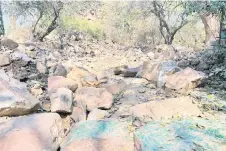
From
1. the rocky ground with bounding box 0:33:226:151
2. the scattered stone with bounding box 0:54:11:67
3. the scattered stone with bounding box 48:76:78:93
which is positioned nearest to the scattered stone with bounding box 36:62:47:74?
the rocky ground with bounding box 0:33:226:151

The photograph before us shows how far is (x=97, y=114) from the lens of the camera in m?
2.89

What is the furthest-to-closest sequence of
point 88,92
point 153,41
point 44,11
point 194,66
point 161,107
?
point 153,41 → point 44,11 → point 194,66 → point 88,92 → point 161,107

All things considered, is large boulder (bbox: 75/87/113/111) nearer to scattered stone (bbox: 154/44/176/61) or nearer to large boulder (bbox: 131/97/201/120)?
large boulder (bbox: 131/97/201/120)

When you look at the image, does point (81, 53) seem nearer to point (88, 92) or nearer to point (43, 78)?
point (43, 78)

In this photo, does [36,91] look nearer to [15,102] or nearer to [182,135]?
[15,102]

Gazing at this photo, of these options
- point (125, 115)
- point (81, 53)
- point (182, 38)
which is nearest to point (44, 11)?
point (81, 53)

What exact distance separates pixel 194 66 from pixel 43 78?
2.31m

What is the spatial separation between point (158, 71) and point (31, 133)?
232cm

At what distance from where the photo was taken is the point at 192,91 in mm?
3398

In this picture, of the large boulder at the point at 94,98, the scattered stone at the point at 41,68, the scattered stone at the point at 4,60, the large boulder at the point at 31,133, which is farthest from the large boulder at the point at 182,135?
the scattered stone at the point at 4,60

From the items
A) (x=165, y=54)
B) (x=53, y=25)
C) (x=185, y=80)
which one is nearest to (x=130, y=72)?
(x=185, y=80)

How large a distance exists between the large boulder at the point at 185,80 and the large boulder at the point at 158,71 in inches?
5.1

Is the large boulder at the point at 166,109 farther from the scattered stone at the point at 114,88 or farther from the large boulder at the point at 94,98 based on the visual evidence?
the scattered stone at the point at 114,88

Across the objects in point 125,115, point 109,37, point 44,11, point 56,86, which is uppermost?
point 44,11
